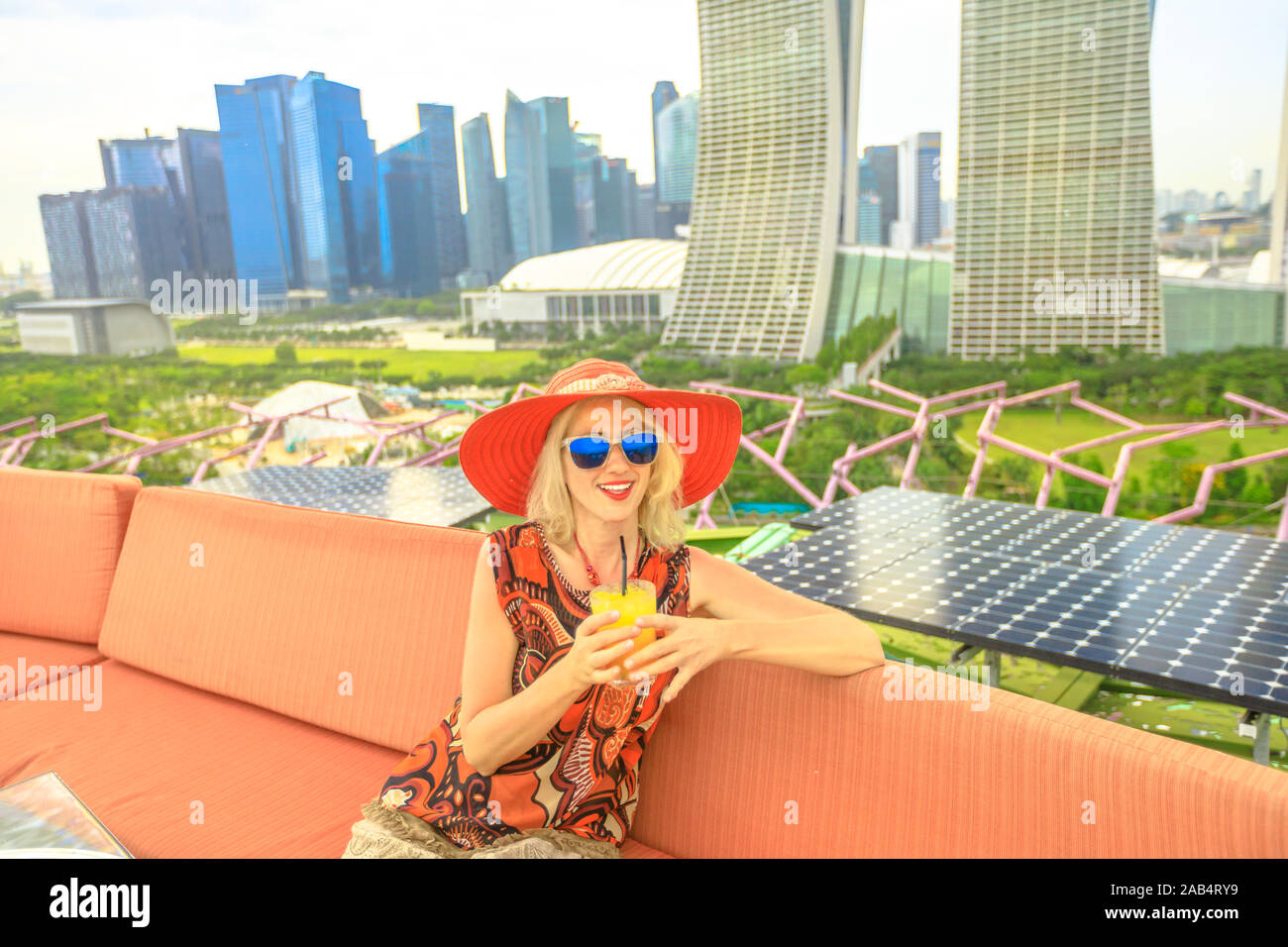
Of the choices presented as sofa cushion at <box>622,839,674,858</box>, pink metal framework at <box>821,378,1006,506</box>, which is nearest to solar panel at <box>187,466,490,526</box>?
sofa cushion at <box>622,839,674,858</box>

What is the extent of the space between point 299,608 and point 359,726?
31 centimetres

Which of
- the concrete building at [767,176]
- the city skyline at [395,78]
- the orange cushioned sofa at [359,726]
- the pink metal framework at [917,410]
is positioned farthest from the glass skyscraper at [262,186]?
the orange cushioned sofa at [359,726]

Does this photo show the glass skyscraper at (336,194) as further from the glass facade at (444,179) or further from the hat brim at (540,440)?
the hat brim at (540,440)

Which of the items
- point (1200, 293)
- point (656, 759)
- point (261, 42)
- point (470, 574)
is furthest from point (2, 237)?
point (1200, 293)

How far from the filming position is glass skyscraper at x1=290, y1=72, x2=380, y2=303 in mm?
6730

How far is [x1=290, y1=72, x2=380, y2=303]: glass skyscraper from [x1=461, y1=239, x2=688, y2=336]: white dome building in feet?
3.05

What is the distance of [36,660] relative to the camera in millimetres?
2316

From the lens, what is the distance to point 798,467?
5.92 m

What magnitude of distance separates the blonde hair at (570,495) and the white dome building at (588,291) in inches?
226

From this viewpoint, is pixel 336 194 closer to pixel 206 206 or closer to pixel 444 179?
pixel 444 179

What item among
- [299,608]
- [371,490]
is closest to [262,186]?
[371,490]

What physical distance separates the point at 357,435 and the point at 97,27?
3.19m

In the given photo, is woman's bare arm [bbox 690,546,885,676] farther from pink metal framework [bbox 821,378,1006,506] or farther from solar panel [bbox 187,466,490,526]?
pink metal framework [bbox 821,378,1006,506]
